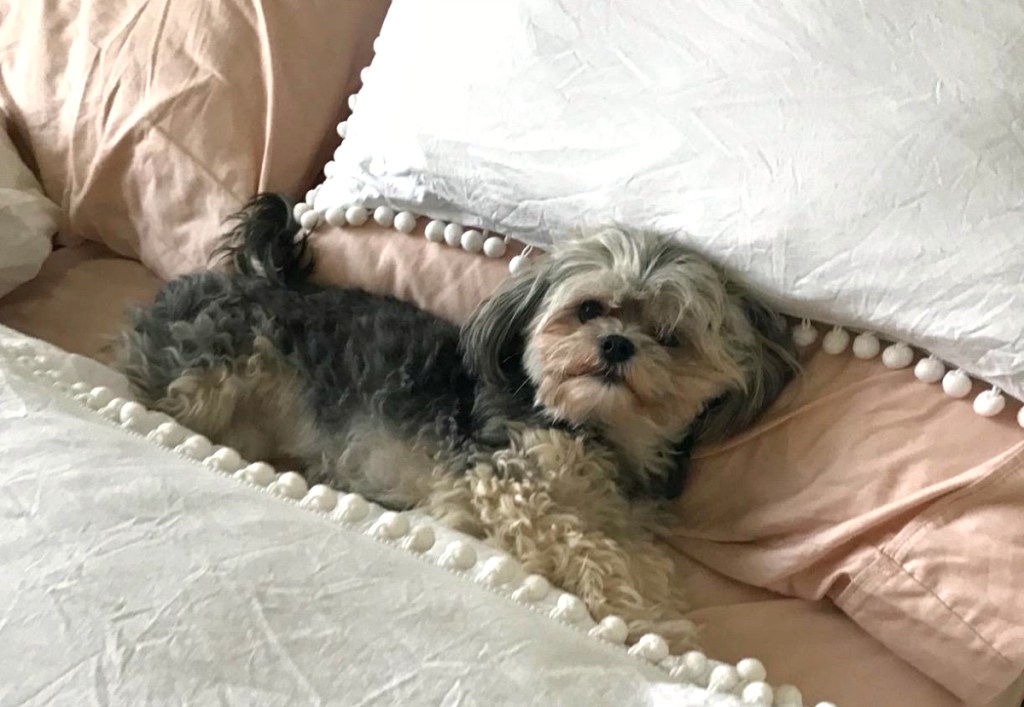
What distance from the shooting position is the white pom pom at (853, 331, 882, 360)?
1031mm

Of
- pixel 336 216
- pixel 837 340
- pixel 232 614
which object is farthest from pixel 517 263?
pixel 232 614

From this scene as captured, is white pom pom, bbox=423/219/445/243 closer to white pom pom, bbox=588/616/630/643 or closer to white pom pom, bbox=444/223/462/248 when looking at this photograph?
white pom pom, bbox=444/223/462/248

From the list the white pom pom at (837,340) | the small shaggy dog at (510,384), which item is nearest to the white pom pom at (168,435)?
the small shaggy dog at (510,384)

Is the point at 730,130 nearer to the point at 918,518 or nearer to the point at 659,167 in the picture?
the point at 659,167

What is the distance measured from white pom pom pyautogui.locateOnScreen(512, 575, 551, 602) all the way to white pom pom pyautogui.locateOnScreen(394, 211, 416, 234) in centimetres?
54

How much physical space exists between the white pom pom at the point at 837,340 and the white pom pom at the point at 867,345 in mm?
13

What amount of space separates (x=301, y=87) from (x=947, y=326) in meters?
0.92

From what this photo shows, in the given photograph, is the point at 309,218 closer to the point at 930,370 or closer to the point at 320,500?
the point at 320,500

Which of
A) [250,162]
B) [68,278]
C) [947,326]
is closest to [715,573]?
[947,326]

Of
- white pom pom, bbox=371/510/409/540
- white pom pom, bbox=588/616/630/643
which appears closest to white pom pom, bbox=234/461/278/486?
white pom pom, bbox=371/510/409/540

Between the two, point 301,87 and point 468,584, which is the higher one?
point 301,87

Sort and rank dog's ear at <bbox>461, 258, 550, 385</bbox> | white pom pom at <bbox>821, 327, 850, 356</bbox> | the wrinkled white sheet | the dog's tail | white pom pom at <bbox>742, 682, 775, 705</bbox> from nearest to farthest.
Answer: the wrinkled white sheet, white pom pom at <bbox>742, 682, 775, 705</bbox>, white pom pom at <bbox>821, 327, 850, 356</bbox>, dog's ear at <bbox>461, 258, 550, 385</bbox>, the dog's tail

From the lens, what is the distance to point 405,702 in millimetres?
695

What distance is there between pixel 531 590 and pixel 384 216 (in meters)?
0.59
